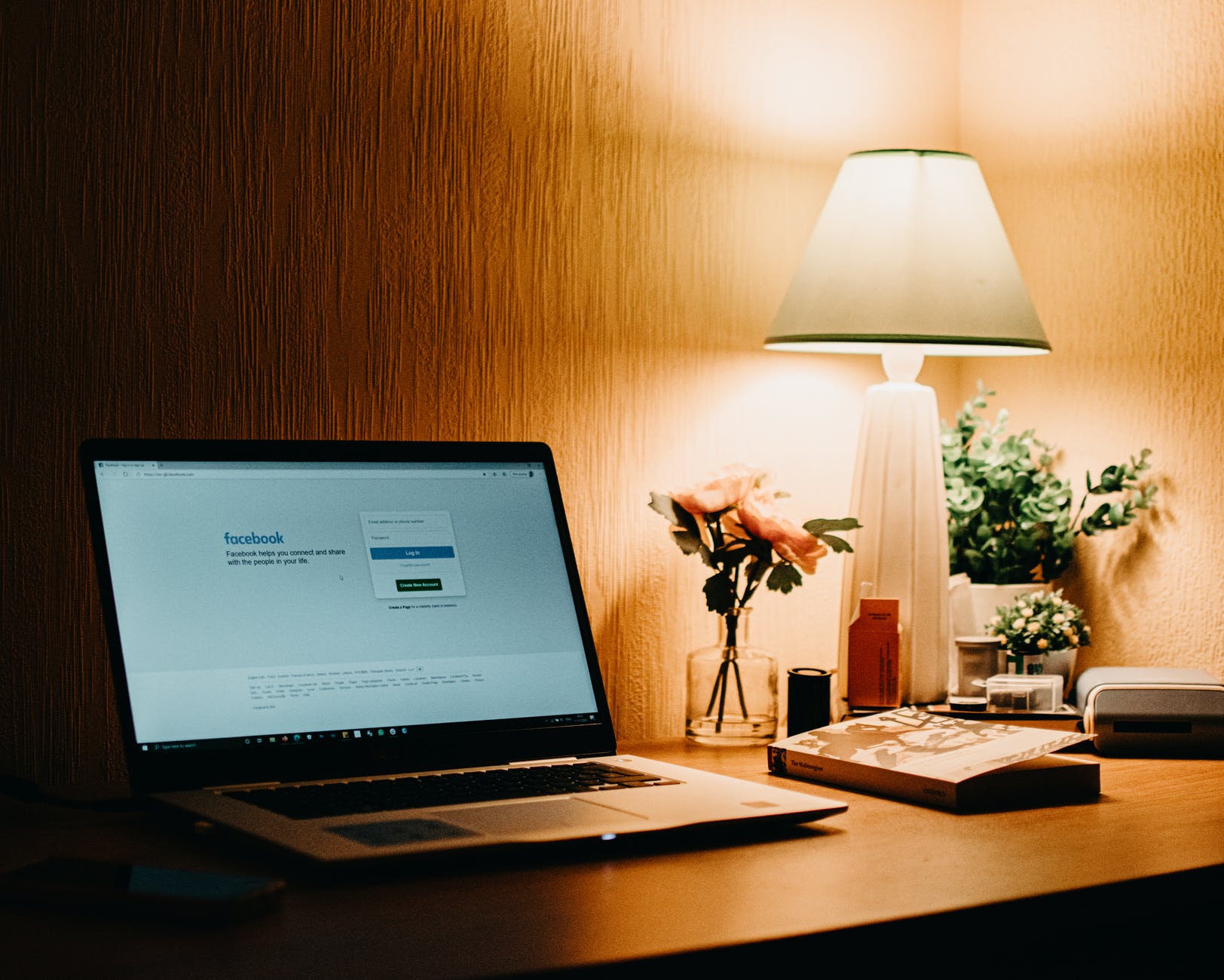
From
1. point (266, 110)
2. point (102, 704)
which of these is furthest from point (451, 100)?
point (102, 704)

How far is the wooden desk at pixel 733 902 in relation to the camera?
72 centimetres

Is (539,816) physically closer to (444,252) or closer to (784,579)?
(784,579)

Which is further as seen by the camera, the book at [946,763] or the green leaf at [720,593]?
the green leaf at [720,593]

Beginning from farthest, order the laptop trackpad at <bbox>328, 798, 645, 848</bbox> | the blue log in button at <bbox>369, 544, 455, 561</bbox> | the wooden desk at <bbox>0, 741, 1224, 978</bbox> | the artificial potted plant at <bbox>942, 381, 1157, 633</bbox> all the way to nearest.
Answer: the artificial potted plant at <bbox>942, 381, 1157, 633</bbox>
the blue log in button at <bbox>369, 544, 455, 561</bbox>
the laptop trackpad at <bbox>328, 798, 645, 848</bbox>
the wooden desk at <bbox>0, 741, 1224, 978</bbox>

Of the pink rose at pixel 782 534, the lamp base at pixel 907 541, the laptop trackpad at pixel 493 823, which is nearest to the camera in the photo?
the laptop trackpad at pixel 493 823

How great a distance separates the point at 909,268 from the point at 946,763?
0.60 m

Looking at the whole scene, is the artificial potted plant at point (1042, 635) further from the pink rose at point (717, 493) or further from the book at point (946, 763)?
the pink rose at point (717, 493)

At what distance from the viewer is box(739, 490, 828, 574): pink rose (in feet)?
4.64

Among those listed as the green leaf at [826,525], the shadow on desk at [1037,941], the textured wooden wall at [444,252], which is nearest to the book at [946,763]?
the shadow on desk at [1037,941]

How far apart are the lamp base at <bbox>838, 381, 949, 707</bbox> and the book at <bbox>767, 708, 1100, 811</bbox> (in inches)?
7.9

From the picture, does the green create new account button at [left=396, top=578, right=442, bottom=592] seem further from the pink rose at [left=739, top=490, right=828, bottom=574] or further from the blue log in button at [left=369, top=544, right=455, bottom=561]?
the pink rose at [left=739, top=490, right=828, bottom=574]

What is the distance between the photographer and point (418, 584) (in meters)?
1.20

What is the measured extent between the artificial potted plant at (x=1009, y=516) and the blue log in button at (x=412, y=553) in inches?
27.1

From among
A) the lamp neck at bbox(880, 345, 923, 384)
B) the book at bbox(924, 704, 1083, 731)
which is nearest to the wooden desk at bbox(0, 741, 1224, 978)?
the book at bbox(924, 704, 1083, 731)
